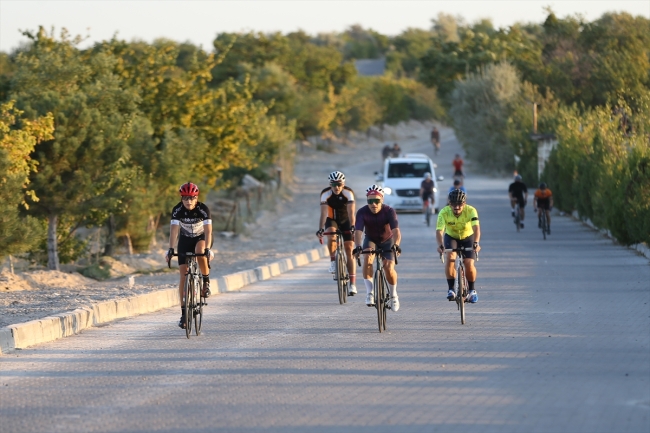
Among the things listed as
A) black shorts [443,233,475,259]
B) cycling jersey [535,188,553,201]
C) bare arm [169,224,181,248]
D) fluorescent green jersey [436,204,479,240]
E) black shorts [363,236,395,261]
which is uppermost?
bare arm [169,224,181,248]

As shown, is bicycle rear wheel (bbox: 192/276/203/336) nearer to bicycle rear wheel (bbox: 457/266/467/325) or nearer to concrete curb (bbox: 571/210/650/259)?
bicycle rear wheel (bbox: 457/266/467/325)

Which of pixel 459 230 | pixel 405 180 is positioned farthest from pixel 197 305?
pixel 405 180

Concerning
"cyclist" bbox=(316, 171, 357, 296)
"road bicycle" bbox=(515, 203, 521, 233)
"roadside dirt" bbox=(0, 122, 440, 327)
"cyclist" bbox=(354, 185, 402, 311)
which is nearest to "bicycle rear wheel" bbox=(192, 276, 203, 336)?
"cyclist" bbox=(354, 185, 402, 311)

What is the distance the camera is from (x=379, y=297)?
12586 mm

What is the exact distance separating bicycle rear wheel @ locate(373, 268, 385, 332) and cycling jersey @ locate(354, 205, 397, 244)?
0.66 metres

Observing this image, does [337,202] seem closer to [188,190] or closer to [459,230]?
[459,230]

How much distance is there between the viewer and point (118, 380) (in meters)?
9.51

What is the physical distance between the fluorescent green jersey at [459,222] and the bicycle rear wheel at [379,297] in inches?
52.2

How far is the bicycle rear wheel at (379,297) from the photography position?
41.0 feet

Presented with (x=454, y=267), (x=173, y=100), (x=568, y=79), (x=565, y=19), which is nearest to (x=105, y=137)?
(x=173, y=100)

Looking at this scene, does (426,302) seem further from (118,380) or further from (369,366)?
(118,380)

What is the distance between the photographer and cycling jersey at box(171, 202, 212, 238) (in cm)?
1274

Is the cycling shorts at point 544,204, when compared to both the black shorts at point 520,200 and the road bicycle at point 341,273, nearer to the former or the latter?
the black shorts at point 520,200

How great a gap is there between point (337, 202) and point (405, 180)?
2510 cm
